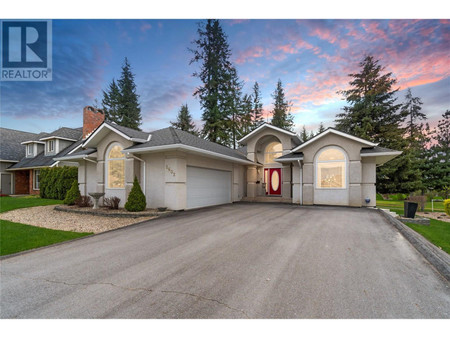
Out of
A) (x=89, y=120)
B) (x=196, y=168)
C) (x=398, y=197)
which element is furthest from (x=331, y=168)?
(x=89, y=120)

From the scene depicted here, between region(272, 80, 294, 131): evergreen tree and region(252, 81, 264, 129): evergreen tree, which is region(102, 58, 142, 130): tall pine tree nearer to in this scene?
region(252, 81, 264, 129): evergreen tree

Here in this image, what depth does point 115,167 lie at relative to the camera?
36.4ft

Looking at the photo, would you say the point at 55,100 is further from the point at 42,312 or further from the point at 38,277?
the point at 42,312

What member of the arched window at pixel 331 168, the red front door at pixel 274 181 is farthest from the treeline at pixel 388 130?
the arched window at pixel 331 168

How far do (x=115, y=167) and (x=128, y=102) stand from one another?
23698 millimetres

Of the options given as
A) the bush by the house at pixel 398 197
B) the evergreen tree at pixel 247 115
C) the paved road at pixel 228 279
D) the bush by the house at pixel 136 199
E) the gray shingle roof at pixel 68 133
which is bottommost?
the bush by the house at pixel 398 197

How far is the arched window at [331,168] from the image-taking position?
11.4m

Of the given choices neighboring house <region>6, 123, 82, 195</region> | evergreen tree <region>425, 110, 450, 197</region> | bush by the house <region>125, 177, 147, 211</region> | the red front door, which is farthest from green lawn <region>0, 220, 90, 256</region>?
evergreen tree <region>425, 110, 450, 197</region>

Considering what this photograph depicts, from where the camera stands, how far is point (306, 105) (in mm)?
14758

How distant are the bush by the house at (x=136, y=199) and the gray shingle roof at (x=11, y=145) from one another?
21.8 metres

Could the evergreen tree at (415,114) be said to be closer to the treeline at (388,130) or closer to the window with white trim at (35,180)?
the treeline at (388,130)

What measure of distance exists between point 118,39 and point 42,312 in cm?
858

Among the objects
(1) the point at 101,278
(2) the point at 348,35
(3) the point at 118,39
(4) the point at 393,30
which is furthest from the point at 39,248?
(4) the point at 393,30

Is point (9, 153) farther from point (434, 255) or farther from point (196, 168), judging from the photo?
point (434, 255)
